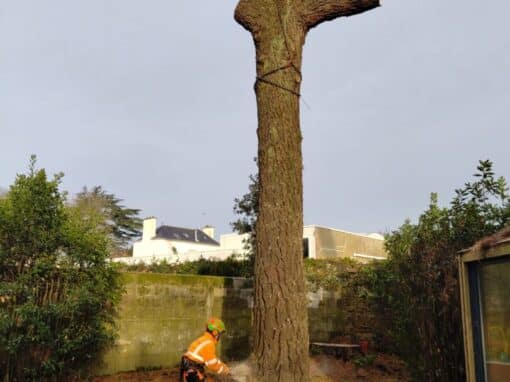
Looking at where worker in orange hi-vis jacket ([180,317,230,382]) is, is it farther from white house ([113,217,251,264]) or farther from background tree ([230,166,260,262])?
white house ([113,217,251,264])

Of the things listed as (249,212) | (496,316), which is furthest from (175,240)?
(496,316)

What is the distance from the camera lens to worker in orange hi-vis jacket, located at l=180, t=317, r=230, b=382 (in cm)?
604

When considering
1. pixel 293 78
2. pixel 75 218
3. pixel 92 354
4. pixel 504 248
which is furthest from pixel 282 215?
pixel 92 354

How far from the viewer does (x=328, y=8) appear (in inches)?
256

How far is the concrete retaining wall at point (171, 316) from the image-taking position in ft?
27.7

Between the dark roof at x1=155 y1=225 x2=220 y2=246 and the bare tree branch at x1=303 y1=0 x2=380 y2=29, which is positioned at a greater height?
the dark roof at x1=155 y1=225 x2=220 y2=246

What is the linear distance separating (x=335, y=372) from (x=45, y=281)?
571 centimetres

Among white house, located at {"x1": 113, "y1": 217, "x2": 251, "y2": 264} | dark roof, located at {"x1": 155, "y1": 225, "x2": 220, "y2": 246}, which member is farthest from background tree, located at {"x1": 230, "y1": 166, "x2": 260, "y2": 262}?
dark roof, located at {"x1": 155, "y1": 225, "x2": 220, "y2": 246}

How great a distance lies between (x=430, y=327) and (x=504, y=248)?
6.01ft

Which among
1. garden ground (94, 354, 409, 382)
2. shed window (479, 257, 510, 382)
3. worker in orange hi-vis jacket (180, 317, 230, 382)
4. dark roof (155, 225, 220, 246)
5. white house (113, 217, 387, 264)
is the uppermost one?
dark roof (155, 225, 220, 246)

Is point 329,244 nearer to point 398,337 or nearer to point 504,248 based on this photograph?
point 398,337

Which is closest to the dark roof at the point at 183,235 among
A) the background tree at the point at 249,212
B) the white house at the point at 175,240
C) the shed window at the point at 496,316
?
the white house at the point at 175,240

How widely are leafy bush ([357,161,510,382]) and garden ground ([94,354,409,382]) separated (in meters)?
1.96

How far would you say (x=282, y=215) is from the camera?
5770mm
